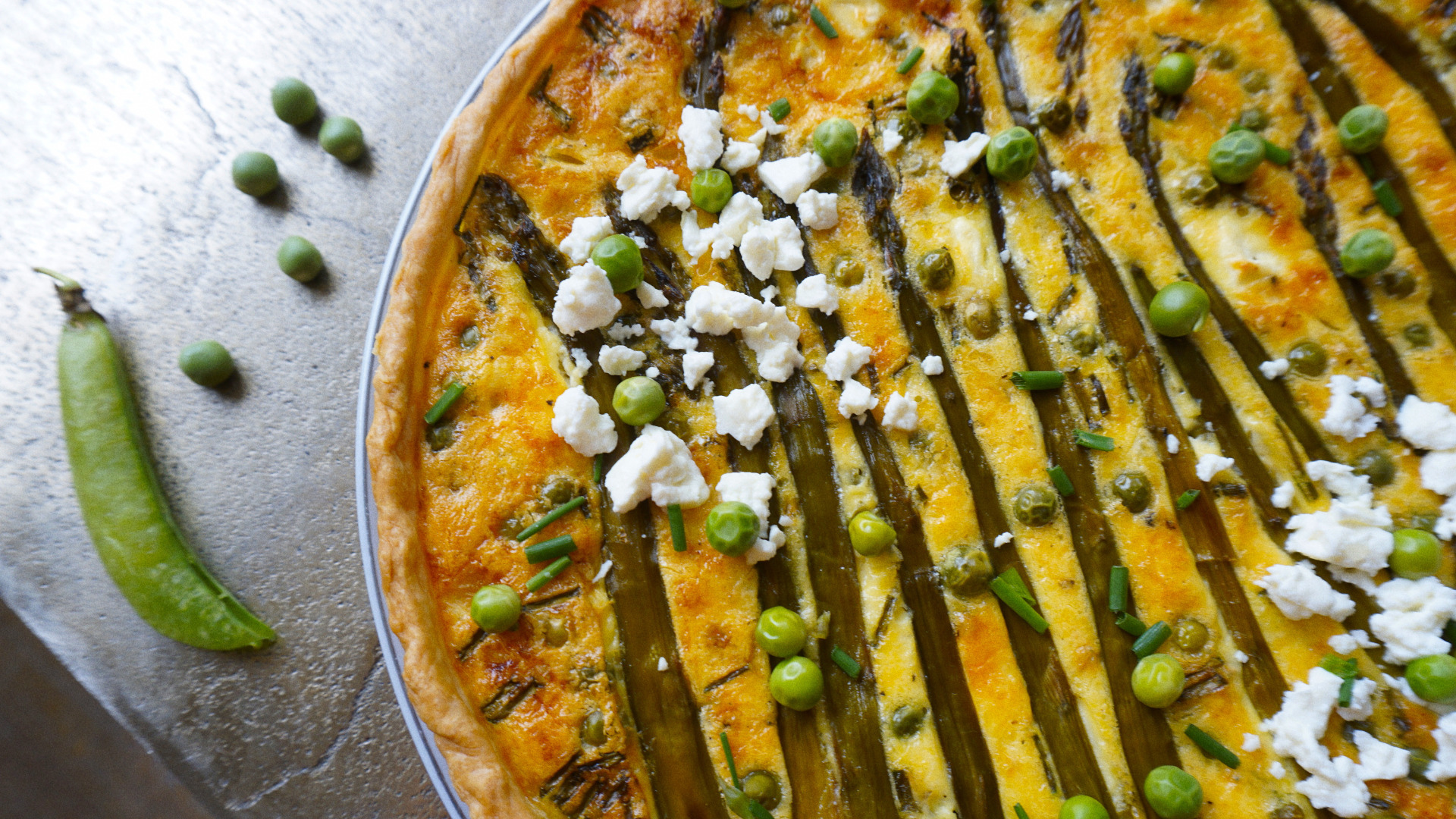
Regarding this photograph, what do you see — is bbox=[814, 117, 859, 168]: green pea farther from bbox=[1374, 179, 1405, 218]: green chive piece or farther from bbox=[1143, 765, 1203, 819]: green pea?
bbox=[1143, 765, 1203, 819]: green pea

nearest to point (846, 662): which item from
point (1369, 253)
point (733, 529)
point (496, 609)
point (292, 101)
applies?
point (733, 529)

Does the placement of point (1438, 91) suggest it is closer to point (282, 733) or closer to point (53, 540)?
point (282, 733)

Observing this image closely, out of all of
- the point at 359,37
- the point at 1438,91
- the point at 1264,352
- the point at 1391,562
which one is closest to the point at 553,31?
the point at 359,37

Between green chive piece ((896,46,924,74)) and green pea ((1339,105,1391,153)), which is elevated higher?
green chive piece ((896,46,924,74))

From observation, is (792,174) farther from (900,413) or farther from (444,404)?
(444,404)

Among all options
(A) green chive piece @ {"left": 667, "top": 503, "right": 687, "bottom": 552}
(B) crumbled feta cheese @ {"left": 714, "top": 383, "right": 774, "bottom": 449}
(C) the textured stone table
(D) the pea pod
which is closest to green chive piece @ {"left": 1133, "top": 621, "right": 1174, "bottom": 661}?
(B) crumbled feta cheese @ {"left": 714, "top": 383, "right": 774, "bottom": 449}

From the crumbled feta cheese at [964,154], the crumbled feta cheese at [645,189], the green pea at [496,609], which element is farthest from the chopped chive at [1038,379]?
the green pea at [496,609]
